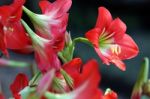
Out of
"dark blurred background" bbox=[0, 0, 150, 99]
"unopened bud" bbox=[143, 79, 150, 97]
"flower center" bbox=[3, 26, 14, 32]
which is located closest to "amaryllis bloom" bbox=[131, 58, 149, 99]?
"unopened bud" bbox=[143, 79, 150, 97]

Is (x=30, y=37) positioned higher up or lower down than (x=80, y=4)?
higher up

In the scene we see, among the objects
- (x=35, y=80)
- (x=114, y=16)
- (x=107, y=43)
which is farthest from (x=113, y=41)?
(x=114, y=16)

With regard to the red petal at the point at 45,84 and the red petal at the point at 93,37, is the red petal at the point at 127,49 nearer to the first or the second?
the red petal at the point at 93,37

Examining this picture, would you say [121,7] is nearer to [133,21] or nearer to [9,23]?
[133,21]

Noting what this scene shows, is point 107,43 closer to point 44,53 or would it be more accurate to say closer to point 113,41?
point 113,41

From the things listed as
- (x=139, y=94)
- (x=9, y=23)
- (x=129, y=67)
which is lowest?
(x=129, y=67)

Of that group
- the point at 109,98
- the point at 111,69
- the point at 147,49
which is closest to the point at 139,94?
the point at 109,98
